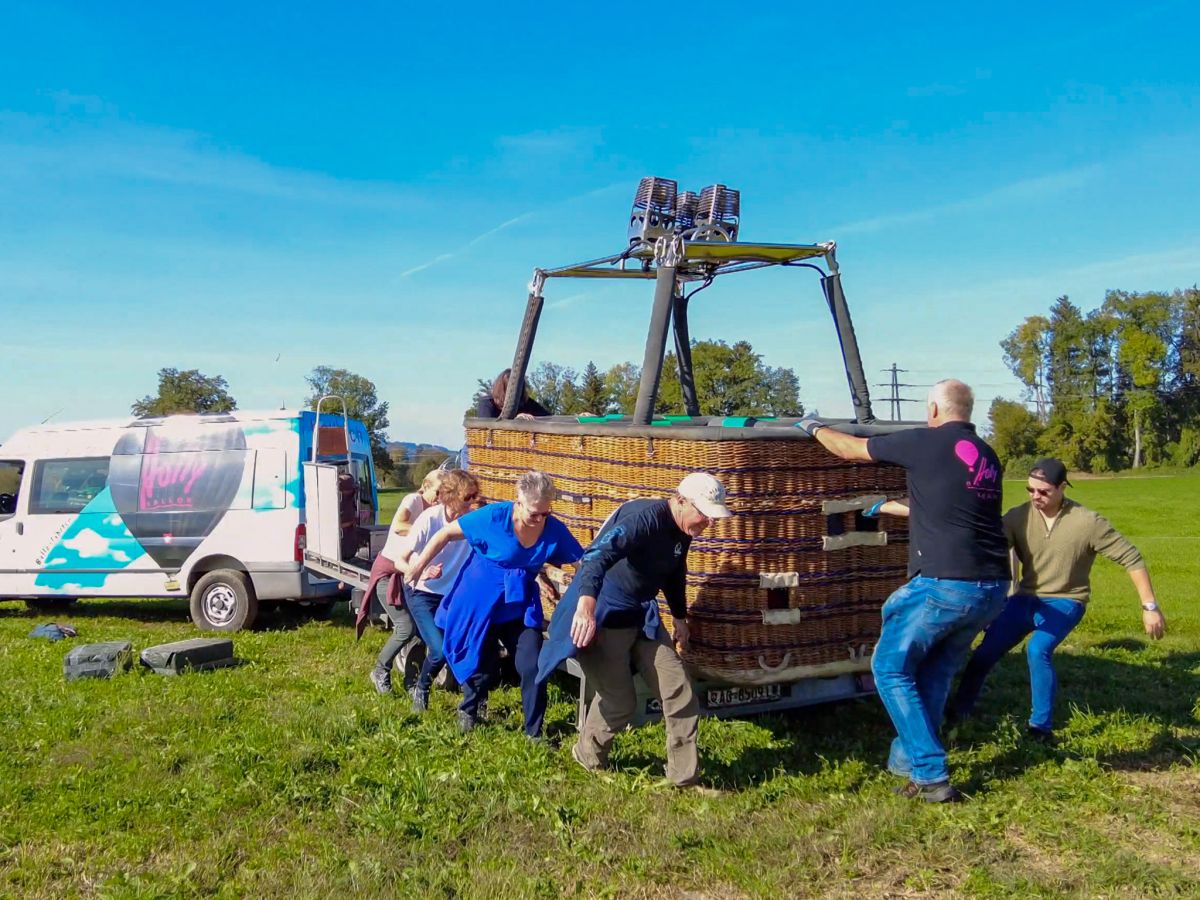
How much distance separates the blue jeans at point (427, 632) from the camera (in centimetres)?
672

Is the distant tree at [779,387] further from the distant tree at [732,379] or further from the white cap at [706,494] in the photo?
the white cap at [706,494]

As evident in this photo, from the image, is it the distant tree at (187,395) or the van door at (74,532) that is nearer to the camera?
the van door at (74,532)

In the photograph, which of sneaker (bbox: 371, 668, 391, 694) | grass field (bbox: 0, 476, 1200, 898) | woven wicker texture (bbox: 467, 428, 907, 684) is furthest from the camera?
sneaker (bbox: 371, 668, 391, 694)

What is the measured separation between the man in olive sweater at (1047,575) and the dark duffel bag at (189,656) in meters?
5.57

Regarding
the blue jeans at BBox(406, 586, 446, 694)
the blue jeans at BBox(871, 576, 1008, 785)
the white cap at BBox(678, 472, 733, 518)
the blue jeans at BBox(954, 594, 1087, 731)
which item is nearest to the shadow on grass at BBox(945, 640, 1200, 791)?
the blue jeans at BBox(954, 594, 1087, 731)

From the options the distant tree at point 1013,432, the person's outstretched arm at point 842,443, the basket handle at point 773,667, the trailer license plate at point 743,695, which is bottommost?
the trailer license plate at point 743,695

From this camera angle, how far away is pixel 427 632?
6.79 m

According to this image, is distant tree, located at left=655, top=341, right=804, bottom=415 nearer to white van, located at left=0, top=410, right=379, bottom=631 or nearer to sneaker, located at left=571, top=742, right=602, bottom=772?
white van, located at left=0, top=410, right=379, bottom=631

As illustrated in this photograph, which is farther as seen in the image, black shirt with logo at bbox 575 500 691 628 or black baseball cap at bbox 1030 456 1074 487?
black baseball cap at bbox 1030 456 1074 487

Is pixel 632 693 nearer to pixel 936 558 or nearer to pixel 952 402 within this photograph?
pixel 936 558

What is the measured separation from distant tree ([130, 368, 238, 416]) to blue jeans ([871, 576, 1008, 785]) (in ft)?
116

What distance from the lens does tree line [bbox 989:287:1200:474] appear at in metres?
63.0

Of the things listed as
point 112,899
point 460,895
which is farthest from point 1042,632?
point 112,899

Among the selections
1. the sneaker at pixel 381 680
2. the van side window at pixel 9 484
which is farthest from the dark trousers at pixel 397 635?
the van side window at pixel 9 484
